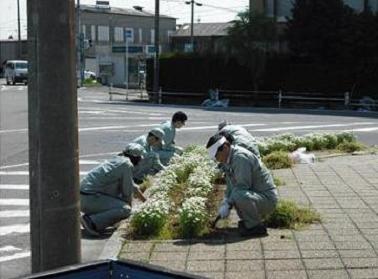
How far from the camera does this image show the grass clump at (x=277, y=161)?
477 inches

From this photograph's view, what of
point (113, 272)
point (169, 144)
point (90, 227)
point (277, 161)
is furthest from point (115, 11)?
point (113, 272)

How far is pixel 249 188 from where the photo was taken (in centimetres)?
705

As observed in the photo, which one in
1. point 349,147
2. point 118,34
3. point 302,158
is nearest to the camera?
point 302,158

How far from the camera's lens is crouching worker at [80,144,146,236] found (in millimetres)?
8008

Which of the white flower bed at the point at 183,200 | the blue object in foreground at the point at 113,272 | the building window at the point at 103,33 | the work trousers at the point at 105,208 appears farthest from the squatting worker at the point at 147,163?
the building window at the point at 103,33

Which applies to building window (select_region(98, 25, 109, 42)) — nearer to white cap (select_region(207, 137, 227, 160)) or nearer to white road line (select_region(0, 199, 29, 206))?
white road line (select_region(0, 199, 29, 206))

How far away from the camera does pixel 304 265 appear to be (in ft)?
19.4

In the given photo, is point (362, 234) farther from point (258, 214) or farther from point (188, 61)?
point (188, 61)

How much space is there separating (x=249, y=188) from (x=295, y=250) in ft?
2.94

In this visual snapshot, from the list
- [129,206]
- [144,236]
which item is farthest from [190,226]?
[129,206]

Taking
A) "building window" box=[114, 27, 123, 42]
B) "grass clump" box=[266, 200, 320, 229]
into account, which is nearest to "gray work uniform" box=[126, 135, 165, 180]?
"grass clump" box=[266, 200, 320, 229]

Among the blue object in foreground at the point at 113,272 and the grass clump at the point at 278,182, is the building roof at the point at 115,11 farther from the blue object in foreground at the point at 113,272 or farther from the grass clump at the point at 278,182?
the blue object in foreground at the point at 113,272

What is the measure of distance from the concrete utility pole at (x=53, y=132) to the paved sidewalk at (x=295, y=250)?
237 cm

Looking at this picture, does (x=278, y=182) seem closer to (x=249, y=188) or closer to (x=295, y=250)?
(x=249, y=188)
